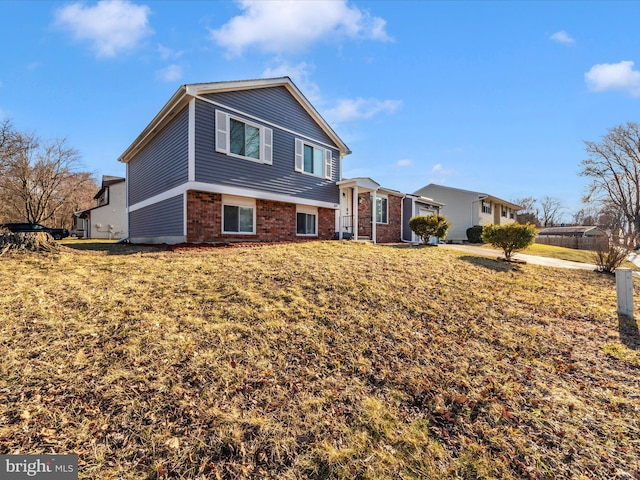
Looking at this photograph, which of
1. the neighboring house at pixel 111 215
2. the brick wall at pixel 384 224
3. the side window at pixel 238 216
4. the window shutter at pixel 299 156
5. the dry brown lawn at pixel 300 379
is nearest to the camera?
the dry brown lawn at pixel 300 379

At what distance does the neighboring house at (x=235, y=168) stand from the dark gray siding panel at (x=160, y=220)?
0.04 m

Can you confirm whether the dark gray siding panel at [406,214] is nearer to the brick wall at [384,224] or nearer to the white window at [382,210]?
the brick wall at [384,224]

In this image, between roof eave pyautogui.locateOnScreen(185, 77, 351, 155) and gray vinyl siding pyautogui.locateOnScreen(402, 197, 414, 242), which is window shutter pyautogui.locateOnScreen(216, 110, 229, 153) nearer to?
roof eave pyautogui.locateOnScreen(185, 77, 351, 155)

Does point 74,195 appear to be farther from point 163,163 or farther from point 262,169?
point 262,169

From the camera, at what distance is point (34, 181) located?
98.4 feet

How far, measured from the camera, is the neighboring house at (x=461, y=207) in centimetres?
2762

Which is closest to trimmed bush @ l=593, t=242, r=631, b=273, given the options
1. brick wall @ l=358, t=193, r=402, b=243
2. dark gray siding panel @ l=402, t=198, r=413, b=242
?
brick wall @ l=358, t=193, r=402, b=243

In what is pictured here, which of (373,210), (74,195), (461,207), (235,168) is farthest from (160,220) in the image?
(74,195)

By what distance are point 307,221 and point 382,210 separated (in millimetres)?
6149

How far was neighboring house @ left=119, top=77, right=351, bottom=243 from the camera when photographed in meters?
10.4

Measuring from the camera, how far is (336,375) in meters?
3.42

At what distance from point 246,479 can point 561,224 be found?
294 ft

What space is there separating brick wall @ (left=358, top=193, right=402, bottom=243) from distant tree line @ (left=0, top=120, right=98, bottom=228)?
93.0 ft

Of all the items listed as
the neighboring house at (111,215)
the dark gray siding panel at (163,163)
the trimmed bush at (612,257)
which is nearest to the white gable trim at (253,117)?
the dark gray siding panel at (163,163)
